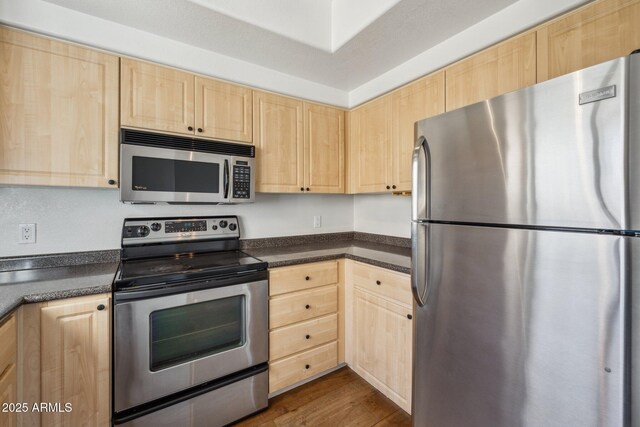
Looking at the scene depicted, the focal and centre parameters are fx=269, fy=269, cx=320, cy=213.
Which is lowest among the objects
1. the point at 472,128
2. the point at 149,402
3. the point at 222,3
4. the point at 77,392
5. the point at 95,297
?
the point at 149,402

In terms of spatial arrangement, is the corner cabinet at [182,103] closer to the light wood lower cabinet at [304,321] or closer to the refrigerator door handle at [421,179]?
the light wood lower cabinet at [304,321]

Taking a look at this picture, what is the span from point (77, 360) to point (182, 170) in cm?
110

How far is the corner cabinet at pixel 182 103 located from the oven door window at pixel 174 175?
0.74 feet

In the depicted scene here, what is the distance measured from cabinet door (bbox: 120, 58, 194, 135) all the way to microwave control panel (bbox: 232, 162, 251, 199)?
386mm

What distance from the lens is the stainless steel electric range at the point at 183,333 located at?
4.44 feet

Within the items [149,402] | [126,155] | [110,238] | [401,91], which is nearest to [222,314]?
[149,402]

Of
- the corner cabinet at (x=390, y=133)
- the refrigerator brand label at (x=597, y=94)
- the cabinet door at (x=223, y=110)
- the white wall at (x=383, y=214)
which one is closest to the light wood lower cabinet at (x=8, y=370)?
the cabinet door at (x=223, y=110)

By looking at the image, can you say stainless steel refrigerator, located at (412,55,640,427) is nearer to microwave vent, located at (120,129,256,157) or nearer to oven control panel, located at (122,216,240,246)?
microwave vent, located at (120,129,256,157)

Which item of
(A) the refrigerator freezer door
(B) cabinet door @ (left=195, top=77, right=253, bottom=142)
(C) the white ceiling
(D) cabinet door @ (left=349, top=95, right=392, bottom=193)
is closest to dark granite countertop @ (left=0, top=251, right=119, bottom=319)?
(B) cabinet door @ (left=195, top=77, right=253, bottom=142)

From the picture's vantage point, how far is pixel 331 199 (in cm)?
280

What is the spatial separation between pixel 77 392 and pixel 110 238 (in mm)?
912

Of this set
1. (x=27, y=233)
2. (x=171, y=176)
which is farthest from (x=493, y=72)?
(x=27, y=233)

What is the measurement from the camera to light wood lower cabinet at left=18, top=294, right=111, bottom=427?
3.81ft

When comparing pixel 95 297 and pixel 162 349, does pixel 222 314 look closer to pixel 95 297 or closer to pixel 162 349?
pixel 162 349
